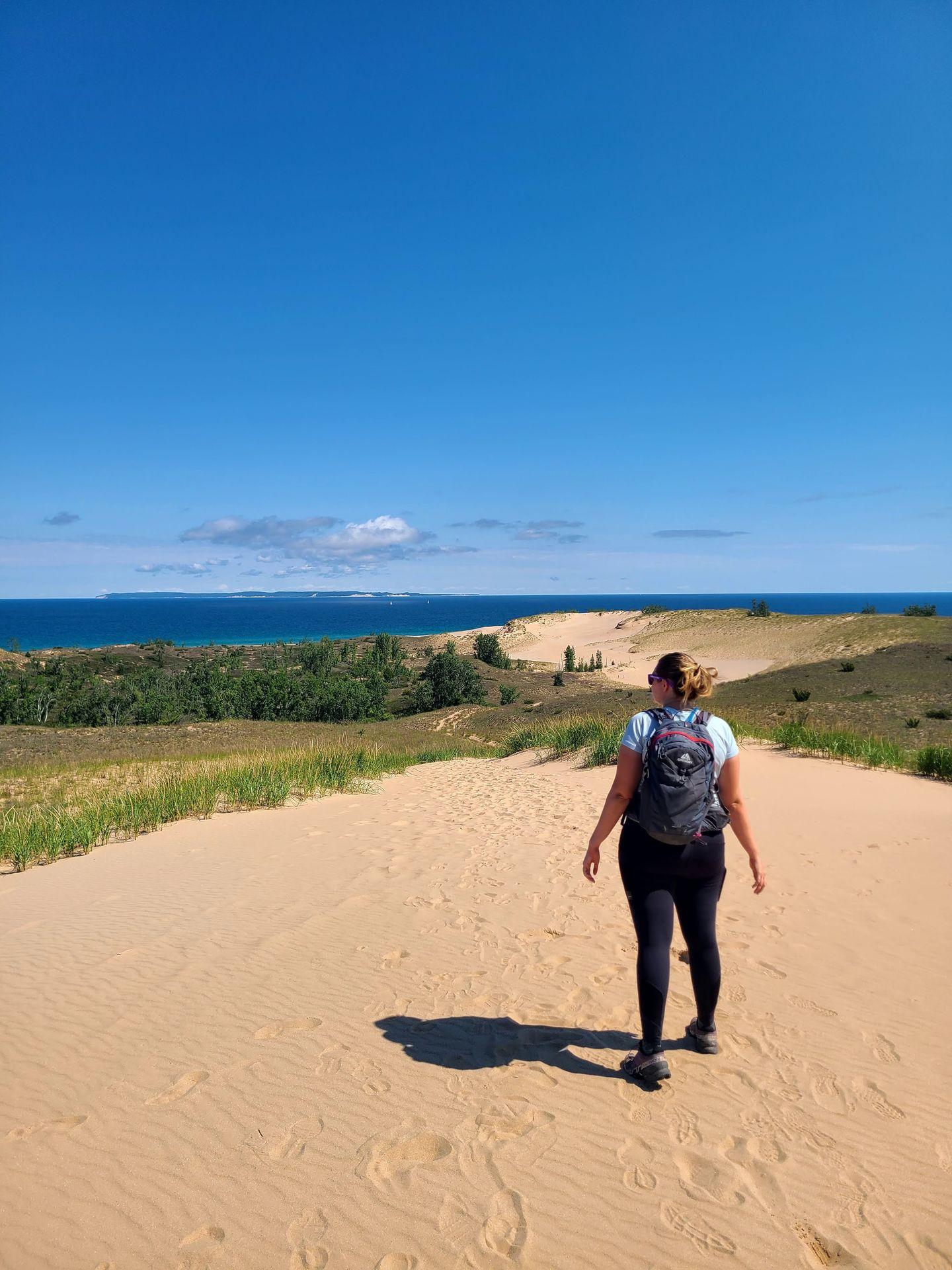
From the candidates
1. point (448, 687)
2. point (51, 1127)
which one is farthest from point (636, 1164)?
point (448, 687)

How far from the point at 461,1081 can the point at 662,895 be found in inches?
59.3

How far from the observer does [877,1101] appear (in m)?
3.43

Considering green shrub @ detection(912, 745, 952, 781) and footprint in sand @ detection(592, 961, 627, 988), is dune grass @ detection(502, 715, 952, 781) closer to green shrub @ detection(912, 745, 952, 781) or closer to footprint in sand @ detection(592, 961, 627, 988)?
green shrub @ detection(912, 745, 952, 781)

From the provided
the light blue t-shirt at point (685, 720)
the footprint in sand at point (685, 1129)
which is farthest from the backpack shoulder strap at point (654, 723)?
the footprint in sand at point (685, 1129)

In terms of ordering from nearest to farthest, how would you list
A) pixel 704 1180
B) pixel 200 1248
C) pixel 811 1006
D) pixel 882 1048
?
1. pixel 200 1248
2. pixel 704 1180
3. pixel 882 1048
4. pixel 811 1006

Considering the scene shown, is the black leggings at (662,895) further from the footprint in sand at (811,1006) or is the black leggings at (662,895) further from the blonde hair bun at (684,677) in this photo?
the footprint in sand at (811,1006)

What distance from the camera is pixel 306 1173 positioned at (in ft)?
9.85

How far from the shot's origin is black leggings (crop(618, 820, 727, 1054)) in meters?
3.26

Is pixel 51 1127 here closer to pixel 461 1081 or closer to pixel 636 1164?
pixel 461 1081

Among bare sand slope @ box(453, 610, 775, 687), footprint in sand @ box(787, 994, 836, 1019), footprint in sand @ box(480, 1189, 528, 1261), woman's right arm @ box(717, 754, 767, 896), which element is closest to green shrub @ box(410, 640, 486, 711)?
bare sand slope @ box(453, 610, 775, 687)

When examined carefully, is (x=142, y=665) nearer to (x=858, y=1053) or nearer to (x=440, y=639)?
(x=440, y=639)

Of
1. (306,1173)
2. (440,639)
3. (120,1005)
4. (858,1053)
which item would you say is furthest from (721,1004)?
(440,639)

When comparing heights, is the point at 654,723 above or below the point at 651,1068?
above

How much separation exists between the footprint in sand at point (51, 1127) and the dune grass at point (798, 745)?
1102 cm
